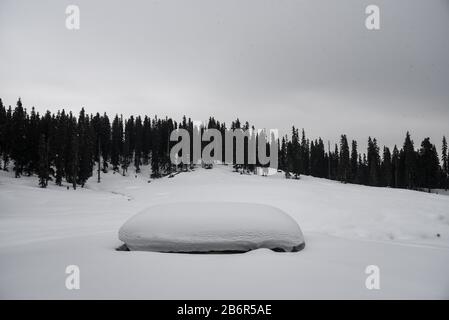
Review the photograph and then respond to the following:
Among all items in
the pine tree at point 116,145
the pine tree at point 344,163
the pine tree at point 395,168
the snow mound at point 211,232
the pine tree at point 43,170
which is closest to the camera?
the snow mound at point 211,232

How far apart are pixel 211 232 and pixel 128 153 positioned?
2689 inches

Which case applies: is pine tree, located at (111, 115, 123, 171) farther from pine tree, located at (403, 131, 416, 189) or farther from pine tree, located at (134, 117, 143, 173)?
pine tree, located at (403, 131, 416, 189)

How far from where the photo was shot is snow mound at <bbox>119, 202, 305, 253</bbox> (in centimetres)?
505

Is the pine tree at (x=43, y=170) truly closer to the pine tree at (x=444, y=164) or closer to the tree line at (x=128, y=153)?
the tree line at (x=128, y=153)

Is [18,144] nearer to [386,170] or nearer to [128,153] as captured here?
[128,153]

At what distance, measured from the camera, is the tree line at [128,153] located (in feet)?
138

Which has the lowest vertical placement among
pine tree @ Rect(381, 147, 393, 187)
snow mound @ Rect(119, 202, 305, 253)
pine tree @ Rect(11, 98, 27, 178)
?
pine tree @ Rect(381, 147, 393, 187)

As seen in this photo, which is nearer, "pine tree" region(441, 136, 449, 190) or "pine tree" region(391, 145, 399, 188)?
"pine tree" region(391, 145, 399, 188)

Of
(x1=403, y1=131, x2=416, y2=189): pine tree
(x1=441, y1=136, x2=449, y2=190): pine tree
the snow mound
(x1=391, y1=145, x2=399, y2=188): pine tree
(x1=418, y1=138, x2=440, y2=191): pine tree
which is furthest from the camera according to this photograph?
(x1=441, y1=136, x2=449, y2=190): pine tree

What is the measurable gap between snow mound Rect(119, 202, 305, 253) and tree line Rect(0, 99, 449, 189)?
3826 cm

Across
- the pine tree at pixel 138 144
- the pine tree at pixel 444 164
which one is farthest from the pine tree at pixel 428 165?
the pine tree at pixel 138 144

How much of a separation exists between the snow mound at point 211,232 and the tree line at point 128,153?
126 ft

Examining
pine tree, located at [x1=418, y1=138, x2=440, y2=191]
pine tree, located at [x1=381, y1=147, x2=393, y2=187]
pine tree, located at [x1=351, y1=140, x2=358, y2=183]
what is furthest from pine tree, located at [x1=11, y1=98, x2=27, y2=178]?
pine tree, located at [x1=418, y1=138, x2=440, y2=191]
